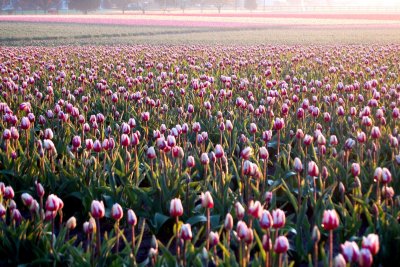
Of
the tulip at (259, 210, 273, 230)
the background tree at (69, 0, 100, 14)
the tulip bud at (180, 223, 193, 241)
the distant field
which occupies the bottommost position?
the tulip bud at (180, 223, 193, 241)

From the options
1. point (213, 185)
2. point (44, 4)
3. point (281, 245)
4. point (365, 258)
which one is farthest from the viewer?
point (44, 4)

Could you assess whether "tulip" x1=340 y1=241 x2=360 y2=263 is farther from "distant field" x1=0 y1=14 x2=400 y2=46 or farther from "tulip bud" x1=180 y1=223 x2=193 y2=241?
"distant field" x1=0 y1=14 x2=400 y2=46

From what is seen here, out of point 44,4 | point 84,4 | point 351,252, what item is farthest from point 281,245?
point 44,4

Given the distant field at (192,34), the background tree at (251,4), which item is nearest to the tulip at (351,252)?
the distant field at (192,34)

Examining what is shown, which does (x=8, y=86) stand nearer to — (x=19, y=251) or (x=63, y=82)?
(x=63, y=82)

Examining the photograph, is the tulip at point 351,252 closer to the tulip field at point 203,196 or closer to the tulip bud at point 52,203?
the tulip field at point 203,196

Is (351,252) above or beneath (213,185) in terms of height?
above

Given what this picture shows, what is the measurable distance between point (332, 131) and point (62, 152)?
9.14ft

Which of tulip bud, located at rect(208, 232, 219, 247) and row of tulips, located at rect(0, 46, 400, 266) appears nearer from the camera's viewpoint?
tulip bud, located at rect(208, 232, 219, 247)

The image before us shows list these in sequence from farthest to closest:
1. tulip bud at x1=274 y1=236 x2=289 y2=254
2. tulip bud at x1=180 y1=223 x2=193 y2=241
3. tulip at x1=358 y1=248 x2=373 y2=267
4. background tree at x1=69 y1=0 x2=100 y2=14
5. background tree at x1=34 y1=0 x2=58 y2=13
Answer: background tree at x1=34 y1=0 x2=58 y2=13 → background tree at x1=69 y1=0 x2=100 y2=14 → tulip bud at x1=180 y1=223 x2=193 y2=241 → tulip bud at x1=274 y1=236 x2=289 y2=254 → tulip at x1=358 y1=248 x2=373 y2=267

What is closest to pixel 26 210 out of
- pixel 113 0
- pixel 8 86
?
pixel 8 86

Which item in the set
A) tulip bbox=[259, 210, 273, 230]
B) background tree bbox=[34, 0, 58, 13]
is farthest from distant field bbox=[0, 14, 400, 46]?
background tree bbox=[34, 0, 58, 13]

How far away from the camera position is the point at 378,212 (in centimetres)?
335

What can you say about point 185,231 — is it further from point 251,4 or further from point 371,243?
point 251,4
